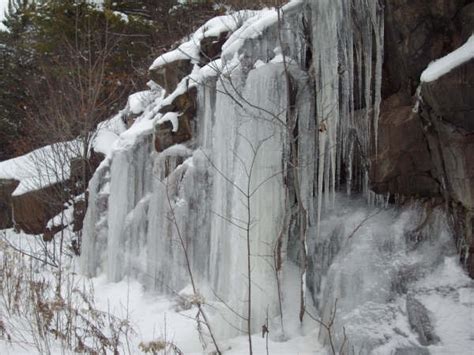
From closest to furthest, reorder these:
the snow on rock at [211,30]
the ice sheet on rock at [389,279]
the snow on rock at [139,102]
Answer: the ice sheet on rock at [389,279] → the snow on rock at [211,30] → the snow on rock at [139,102]

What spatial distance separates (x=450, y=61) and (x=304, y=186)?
5.04 feet

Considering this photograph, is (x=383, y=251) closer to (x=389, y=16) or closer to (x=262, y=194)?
(x=262, y=194)

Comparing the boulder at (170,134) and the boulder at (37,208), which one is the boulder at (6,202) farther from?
the boulder at (170,134)

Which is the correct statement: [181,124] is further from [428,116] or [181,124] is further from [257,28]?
[428,116]

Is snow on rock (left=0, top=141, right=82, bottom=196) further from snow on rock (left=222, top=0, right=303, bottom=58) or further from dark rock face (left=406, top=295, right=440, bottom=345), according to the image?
dark rock face (left=406, top=295, right=440, bottom=345)

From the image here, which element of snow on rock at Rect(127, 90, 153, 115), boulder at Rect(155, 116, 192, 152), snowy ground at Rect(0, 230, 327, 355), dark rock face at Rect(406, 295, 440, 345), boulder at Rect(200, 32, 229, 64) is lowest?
snowy ground at Rect(0, 230, 327, 355)

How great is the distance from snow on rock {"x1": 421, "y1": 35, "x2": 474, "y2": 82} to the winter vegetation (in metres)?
0.01

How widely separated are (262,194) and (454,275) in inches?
65.8

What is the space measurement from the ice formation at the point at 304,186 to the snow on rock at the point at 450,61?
45 centimetres

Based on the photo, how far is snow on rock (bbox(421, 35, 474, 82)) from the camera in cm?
321

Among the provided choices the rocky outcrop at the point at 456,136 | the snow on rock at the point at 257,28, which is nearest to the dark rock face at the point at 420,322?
the rocky outcrop at the point at 456,136

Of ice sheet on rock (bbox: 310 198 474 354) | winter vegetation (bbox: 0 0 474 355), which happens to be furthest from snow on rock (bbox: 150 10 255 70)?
ice sheet on rock (bbox: 310 198 474 354)

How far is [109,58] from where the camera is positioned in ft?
35.0

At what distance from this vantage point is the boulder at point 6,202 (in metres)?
11.1
